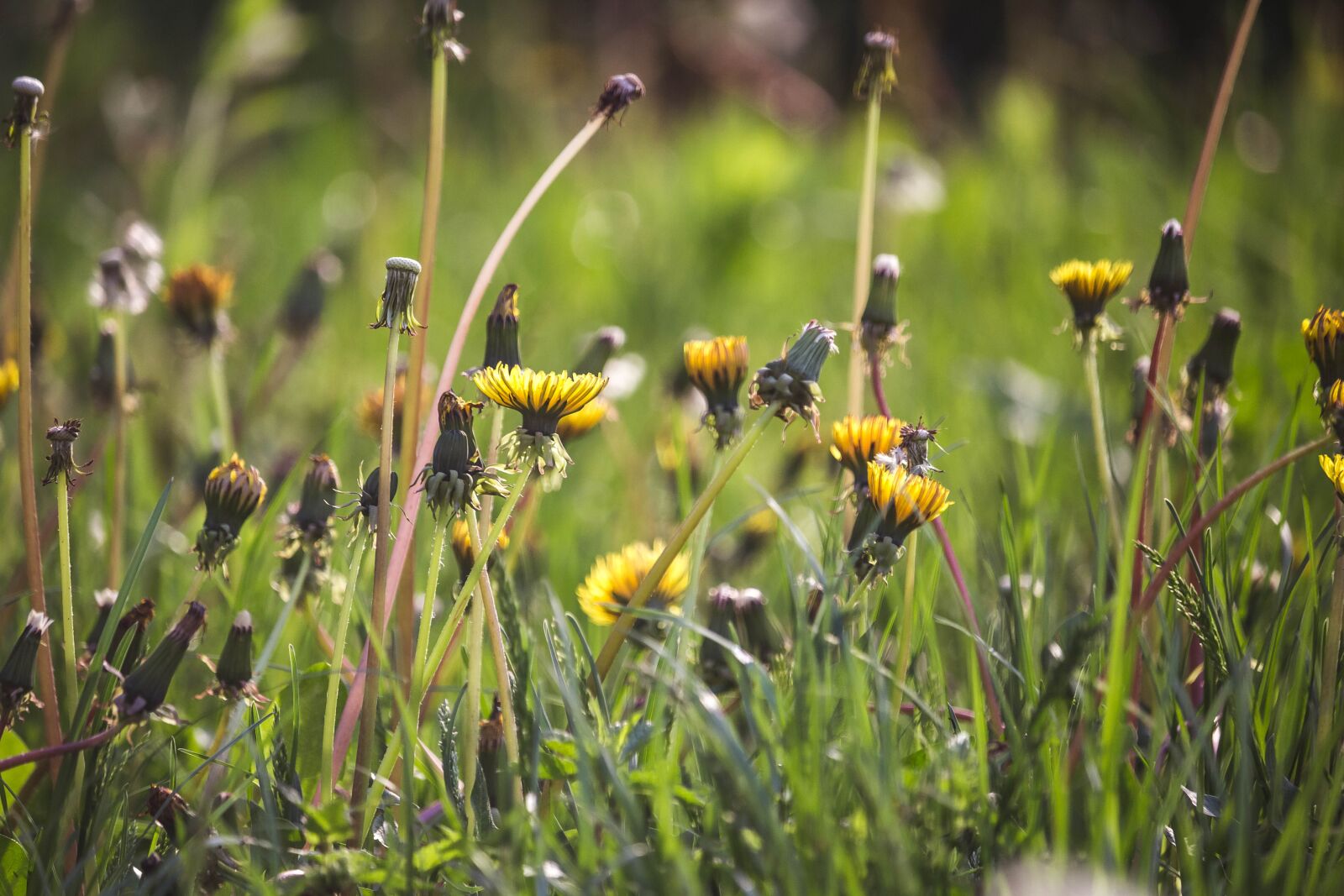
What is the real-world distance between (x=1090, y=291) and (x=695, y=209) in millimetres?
1725

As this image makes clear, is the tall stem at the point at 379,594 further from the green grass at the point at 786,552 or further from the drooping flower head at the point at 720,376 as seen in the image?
the drooping flower head at the point at 720,376

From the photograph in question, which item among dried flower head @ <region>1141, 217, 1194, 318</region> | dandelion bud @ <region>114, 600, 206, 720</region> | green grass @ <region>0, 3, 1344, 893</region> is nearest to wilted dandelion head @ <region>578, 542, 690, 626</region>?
green grass @ <region>0, 3, 1344, 893</region>

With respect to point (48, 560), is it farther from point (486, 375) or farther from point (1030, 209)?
point (1030, 209)

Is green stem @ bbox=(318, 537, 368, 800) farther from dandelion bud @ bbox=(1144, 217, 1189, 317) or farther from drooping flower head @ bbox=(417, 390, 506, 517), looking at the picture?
dandelion bud @ bbox=(1144, 217, 1189, 317)

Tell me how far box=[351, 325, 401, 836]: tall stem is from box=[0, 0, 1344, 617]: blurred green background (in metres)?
0.26

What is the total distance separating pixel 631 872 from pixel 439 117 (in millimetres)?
465

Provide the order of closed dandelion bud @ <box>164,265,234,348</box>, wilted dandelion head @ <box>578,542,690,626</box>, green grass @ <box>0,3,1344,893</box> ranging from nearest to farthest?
green grass @ <box>0,3,1344,893</box>, wilted dandelion head @ <box>578,542,690,626</box>, closed dandelion bud @ <box>164,265,234,348</box>

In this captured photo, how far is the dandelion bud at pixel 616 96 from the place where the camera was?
71 centimetres

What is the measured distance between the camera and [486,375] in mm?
593

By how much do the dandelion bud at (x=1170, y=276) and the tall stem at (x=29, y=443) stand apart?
709 millimetres

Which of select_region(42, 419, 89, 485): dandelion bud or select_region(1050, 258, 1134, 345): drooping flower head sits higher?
select_region(1050, 258, 1134, 345): drooping flower head

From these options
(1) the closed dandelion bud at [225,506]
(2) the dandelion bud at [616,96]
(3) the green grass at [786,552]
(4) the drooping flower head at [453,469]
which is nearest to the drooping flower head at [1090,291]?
(3) the green grass at [786,552]

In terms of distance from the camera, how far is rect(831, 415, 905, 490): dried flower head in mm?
668

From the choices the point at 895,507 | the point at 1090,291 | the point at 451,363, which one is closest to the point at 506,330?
the point at 451,363
